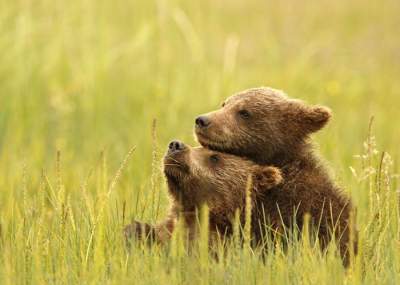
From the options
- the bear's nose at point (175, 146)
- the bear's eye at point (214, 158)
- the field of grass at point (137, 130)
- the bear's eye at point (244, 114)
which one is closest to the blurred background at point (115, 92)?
the field of grass at point (137, 130)

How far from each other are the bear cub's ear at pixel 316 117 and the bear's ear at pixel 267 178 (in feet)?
2.56

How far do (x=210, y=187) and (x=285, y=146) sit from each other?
70cm

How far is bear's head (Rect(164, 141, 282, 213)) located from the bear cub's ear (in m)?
0.70

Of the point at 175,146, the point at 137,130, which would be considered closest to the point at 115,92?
the point at 137,130

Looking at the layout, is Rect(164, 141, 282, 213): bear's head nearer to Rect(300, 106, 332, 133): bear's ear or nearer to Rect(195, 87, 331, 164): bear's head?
Rect(195, 87, 331, 164): bear's head

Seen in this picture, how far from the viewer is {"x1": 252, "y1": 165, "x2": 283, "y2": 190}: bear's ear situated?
215 inches

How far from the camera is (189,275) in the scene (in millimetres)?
4633

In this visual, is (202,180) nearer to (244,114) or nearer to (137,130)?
(244,114)

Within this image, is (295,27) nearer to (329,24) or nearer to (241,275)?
(329,24)

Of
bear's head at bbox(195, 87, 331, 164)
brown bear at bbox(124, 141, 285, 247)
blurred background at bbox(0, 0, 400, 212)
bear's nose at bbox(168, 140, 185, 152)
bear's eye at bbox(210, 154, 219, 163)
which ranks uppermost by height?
blurred background at bbox(0, 0, 400, 212)

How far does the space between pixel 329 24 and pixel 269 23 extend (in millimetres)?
1008

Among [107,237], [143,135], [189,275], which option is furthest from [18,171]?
[189,275]

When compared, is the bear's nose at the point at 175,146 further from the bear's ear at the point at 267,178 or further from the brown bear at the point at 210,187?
the bear's ear at the point at 267,178

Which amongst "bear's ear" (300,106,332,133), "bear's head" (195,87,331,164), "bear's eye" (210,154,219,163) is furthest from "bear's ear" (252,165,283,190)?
"bear's ear" (300,106,332,133)
